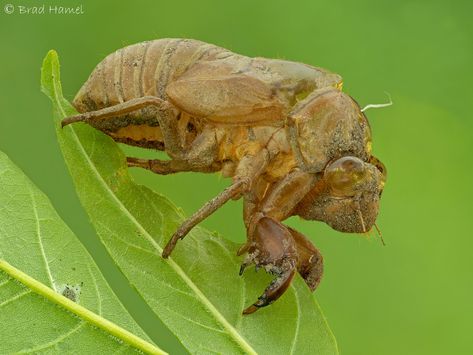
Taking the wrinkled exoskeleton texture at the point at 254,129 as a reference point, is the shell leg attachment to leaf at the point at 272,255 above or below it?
below

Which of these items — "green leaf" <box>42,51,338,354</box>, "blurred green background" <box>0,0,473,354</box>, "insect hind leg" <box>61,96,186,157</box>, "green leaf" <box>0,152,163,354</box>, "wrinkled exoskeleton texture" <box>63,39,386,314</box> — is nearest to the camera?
"green leaf" <box>0,152,163,354</box>

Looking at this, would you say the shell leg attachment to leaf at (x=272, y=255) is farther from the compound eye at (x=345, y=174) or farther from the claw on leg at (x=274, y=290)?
the compound eye at (x=345, y=174)

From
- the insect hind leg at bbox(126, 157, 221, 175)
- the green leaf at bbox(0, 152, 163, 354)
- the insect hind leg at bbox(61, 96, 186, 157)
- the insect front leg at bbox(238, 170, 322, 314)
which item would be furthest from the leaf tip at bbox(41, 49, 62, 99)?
the insect front leg at bbox(238, 170, 322, 314)

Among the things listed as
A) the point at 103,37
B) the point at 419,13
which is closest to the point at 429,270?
the point at 419,13

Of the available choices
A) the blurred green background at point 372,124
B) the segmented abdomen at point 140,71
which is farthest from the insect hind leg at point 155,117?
the blurred green background at point 372,124

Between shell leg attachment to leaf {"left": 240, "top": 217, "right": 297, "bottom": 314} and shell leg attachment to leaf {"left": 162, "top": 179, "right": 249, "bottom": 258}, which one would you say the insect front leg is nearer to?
shell leg attachment to leaf {"left": 240, "top": 217, "right": 297, "bottom": 314}

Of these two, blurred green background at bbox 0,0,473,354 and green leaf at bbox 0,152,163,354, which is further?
blurred green background at bbox 0,0,473,354
